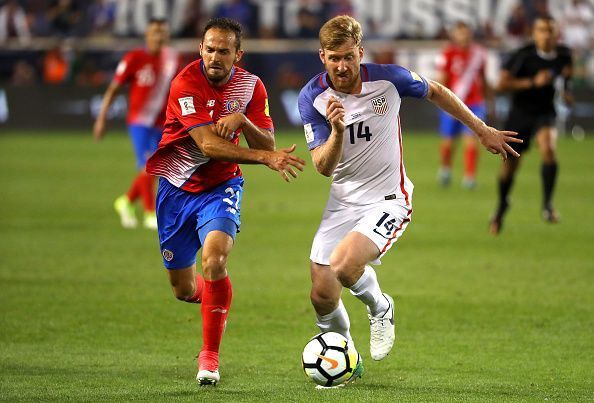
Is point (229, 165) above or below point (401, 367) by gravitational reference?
above

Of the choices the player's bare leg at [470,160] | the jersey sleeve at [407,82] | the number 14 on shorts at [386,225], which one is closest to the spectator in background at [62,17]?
the player's bare leg at [470,160]

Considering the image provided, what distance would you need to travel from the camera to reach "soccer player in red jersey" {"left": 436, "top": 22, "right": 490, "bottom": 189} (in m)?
19.4

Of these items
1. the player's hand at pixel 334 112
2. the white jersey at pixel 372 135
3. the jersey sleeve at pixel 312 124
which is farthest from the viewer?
the white jersey at pixel 372 135

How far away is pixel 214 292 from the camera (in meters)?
6.86

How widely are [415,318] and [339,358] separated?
8.73ft

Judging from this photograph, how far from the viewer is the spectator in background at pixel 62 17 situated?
99.3ft

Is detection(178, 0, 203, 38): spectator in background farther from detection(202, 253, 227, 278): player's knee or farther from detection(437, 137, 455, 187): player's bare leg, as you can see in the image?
detection(202, 253, 227, 278): player's knee

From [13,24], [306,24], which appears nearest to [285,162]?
[306,24]

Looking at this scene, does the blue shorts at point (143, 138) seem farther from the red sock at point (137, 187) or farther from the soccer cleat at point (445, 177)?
the soccer cleat at point (445, 177)

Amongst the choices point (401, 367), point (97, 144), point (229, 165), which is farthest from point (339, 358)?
point (97, 144)

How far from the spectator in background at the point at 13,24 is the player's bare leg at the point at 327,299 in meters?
24.1

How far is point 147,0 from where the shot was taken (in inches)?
1184

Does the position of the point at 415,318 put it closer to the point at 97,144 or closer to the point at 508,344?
the point at 508,344

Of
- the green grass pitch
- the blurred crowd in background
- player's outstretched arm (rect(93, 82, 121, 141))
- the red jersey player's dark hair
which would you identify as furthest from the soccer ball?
the blurred crowd in background
